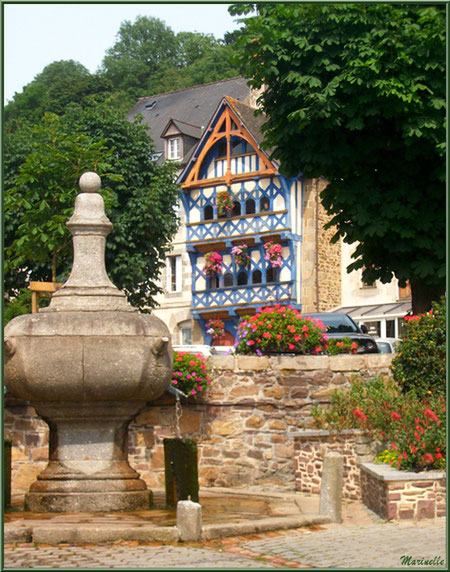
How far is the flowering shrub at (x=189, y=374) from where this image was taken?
15641mm

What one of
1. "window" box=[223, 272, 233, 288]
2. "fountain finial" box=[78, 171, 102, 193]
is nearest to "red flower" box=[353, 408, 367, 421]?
"fountain finial" box=[78, 171, 102, 193]

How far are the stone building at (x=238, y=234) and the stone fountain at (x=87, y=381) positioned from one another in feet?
87.6

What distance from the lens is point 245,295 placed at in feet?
126

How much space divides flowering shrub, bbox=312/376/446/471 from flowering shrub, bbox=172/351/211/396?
5.99 feet

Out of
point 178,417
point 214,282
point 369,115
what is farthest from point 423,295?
point 214,282

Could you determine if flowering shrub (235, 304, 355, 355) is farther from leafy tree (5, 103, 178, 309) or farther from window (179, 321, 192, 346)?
window (179, 321, 192, 346)

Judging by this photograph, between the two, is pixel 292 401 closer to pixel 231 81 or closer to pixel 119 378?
pixel 119 378

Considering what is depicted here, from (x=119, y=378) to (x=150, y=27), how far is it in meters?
55.5

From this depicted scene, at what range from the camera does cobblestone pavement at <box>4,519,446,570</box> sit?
8188 mm

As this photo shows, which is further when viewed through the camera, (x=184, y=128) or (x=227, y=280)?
(x=184, y=128)

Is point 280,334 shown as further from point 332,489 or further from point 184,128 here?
point 184,128

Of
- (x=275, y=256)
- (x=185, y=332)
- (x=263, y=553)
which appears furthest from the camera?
(x=185, y=332)

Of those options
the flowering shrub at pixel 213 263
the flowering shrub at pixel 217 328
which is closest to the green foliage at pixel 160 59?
the flowering shrub at pixel 213 263

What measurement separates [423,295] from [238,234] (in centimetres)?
2068
